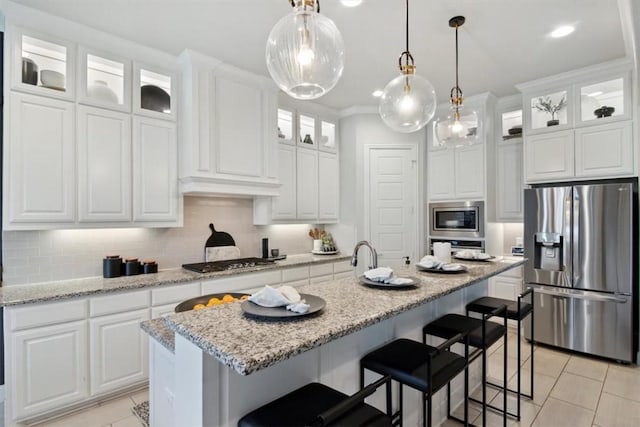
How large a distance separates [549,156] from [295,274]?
309 cm

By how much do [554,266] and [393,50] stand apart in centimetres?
277

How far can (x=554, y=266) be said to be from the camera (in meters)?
3.49

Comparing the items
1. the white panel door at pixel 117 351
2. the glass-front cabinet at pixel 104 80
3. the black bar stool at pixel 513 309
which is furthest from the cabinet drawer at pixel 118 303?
the black bar stool at pixel 513 309

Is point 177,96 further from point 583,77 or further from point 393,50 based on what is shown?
point 583,77

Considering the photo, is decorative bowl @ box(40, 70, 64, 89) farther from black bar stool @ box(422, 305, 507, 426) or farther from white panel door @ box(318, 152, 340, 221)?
black bar stool @ box(422, 305, 507, 426)

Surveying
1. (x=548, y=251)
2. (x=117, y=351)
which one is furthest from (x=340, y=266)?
(x=117, y=351)

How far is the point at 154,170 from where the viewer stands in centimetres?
300

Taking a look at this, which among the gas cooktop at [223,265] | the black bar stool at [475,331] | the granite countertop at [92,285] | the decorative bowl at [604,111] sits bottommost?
the black bar stool at [475,331]

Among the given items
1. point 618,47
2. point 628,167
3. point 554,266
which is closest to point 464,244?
point 554,266

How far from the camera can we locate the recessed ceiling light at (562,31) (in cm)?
264

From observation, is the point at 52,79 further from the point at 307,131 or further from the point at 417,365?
the point at 417,365

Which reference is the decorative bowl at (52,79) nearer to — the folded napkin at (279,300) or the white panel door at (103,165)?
the white panel door at (103,165)

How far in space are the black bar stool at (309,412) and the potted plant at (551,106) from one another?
149 inches

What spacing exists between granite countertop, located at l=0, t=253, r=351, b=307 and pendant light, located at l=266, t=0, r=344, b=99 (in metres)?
2.01
